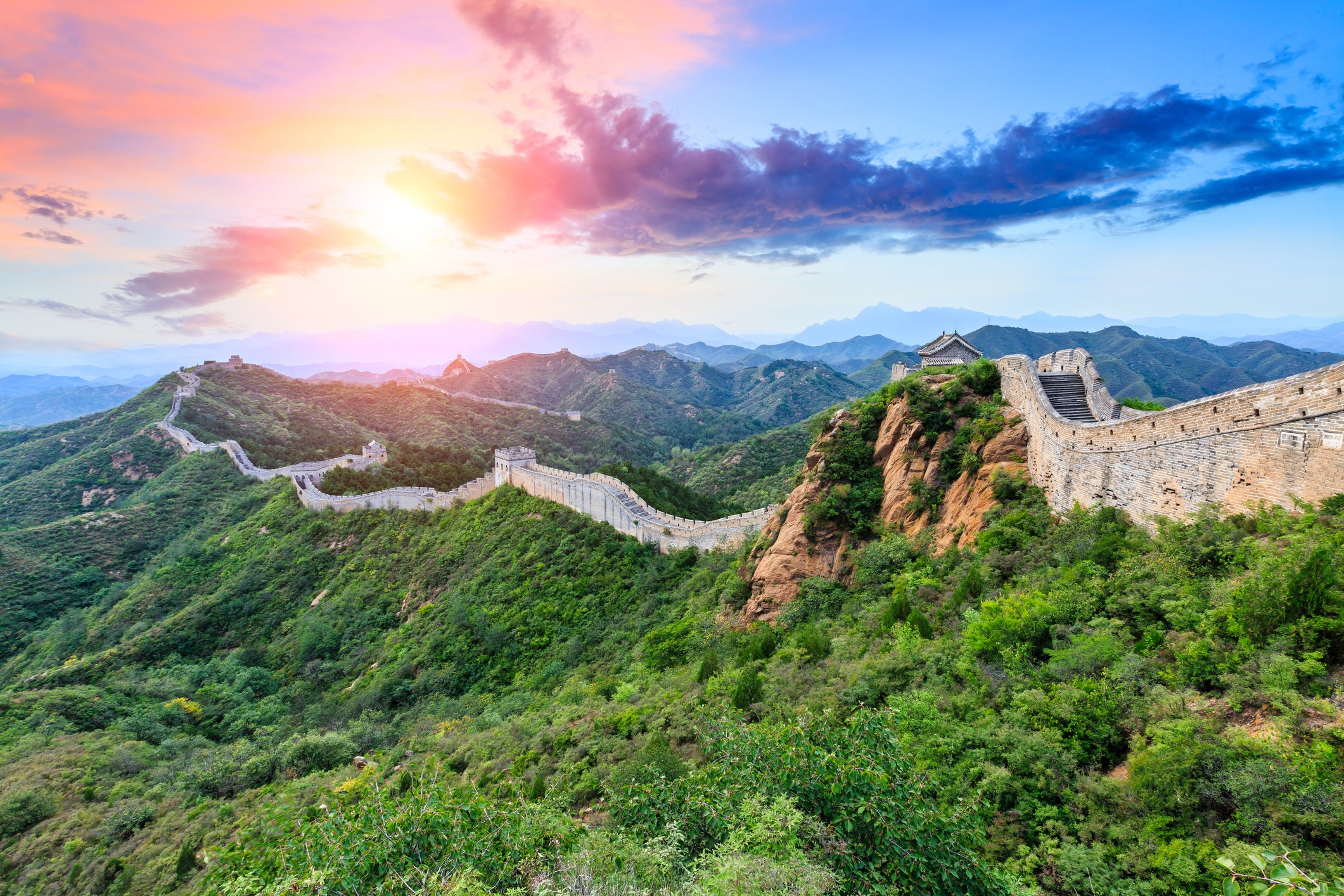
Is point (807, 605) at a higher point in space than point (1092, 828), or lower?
lower

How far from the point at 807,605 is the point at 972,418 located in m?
8.61

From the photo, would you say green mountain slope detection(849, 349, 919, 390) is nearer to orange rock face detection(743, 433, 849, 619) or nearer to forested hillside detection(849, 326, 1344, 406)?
forested hillside detection(849, 326, 1344, 406)

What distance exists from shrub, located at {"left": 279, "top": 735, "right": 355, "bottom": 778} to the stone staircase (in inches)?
1062

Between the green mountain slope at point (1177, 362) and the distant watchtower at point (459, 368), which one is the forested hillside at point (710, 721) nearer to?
the green mountain slope at point (1177, 362)

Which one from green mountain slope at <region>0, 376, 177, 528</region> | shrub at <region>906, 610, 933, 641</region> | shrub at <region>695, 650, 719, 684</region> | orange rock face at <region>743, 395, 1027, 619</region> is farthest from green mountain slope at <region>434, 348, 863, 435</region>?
shrub at <region>906, 610, 933, 641</region>

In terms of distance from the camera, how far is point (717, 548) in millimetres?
27594

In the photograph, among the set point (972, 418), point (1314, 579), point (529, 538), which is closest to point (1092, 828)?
point (1314, 579)

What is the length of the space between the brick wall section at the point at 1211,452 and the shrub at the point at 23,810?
33.2 m

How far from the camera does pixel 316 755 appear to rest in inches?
790

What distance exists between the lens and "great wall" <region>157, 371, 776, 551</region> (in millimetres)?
28375

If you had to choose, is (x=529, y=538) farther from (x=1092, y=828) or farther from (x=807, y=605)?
(x=1092, y=828)

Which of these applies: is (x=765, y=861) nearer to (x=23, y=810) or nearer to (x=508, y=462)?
(x=23, y=810)

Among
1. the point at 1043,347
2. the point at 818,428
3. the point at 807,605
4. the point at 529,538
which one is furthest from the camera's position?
the point at 1043,347

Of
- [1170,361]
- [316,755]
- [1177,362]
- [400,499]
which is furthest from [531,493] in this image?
[1170,361]
